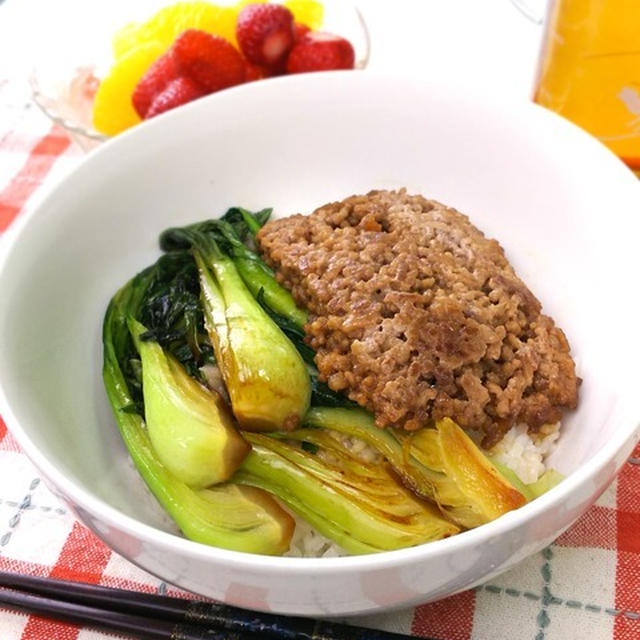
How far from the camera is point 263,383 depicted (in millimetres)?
1783

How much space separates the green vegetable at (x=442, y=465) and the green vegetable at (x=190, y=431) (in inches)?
9.2

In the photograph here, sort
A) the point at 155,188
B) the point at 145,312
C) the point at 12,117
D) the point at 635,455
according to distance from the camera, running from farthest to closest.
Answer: the point at 12,117
the point at 155,188
the point at 145,312
the point at 635,455

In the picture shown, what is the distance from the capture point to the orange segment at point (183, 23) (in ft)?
10.3

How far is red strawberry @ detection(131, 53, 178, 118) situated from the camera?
2.89 m

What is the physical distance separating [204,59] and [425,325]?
1.57 m

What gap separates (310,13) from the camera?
11.0 feet

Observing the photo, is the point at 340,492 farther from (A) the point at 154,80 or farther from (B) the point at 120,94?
(B) the point at 120,94

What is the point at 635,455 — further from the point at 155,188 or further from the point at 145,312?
the point at 155,188

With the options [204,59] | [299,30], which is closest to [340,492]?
[204,59]

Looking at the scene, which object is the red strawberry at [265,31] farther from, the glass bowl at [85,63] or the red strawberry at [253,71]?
the glass bowl at [85,63]

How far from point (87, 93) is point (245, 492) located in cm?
213

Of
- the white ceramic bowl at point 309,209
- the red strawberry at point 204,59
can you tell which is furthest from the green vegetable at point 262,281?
the red strawberry at point 204,59

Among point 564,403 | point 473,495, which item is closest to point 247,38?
point 564,403

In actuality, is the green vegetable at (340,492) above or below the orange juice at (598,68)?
below
